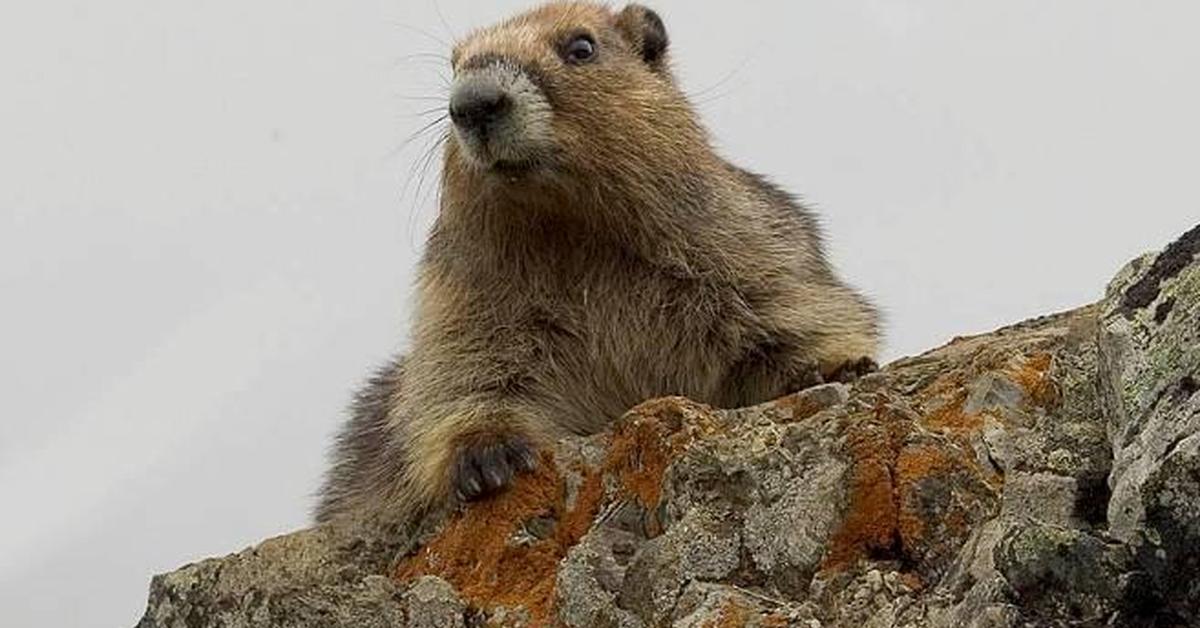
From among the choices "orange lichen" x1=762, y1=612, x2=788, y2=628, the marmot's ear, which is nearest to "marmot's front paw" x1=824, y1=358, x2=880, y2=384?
the marmot's ear

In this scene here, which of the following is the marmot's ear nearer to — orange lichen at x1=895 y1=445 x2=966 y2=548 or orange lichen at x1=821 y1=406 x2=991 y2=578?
orange lichen at x1=821 y1=406 x2=991 y2=578

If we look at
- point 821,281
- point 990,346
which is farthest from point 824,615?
point 821,281

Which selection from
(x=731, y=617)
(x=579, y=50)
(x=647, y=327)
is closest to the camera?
(x=731, y=617)

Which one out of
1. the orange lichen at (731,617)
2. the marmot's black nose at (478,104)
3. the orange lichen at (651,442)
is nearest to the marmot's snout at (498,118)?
the marmot's black nose at (478,104)

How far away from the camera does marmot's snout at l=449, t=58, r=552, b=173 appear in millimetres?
Answer: 7215

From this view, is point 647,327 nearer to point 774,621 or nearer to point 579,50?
point 579,50

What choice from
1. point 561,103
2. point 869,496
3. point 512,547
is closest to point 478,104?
point 561,103

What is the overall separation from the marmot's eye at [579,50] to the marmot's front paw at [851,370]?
1932 mm

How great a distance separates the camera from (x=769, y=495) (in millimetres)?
5332

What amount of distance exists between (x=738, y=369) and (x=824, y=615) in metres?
2.95

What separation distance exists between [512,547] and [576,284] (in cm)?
187

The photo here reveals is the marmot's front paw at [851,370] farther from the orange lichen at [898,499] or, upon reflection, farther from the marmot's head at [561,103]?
the orange lichen at [898,499]

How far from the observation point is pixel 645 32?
9.02 meters

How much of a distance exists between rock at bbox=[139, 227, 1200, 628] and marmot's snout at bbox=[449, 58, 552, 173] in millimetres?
1548
